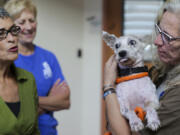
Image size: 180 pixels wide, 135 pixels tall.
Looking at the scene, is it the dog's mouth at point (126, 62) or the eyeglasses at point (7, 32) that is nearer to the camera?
the eyeglasses at point (7, 32)

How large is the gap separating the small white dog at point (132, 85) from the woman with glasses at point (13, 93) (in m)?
0.46

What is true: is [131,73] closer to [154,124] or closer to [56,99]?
[154,124]

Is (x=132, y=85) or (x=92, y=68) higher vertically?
(x=132, y=85)

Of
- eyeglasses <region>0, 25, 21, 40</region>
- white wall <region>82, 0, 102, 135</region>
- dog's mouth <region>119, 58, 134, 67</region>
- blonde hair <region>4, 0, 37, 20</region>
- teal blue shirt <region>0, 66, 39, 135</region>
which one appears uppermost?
blonde hair <region>4, 0, 37, 20</region>

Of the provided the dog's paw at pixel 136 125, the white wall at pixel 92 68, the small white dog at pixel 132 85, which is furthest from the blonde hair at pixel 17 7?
the white wall at pixel 92 68

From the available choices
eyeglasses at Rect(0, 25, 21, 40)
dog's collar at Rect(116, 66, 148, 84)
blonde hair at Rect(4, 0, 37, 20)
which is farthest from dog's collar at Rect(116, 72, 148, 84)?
blonde hair at Rect(4, 0, 37, 20)

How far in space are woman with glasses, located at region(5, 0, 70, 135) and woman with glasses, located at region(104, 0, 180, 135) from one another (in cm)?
47

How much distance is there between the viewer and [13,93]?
1314 mm

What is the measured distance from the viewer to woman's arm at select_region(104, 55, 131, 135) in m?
1.32

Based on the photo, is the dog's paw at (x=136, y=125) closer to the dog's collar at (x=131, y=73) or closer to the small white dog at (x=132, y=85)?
the small white dog at (x=132, y=85)

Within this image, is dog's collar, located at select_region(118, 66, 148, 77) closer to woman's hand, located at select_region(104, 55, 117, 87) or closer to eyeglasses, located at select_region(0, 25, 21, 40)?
woman's hand, located at select_region(104, 55, 117, 87)

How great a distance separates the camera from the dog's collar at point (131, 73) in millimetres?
1471

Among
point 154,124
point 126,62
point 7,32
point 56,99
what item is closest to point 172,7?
point 126,62

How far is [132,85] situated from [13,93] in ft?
2.02
